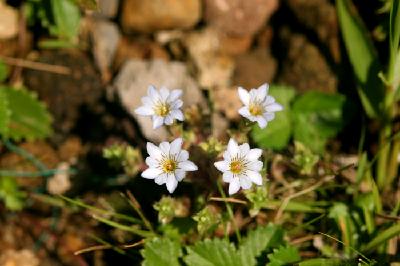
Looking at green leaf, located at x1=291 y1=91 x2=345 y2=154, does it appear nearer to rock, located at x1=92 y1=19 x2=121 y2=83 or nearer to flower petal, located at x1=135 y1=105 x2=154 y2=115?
flower petal, located at x1=135 y1=105 x2=154 y2=115

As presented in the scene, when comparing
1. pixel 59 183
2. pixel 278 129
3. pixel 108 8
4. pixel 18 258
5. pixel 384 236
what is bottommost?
pixel 18 258

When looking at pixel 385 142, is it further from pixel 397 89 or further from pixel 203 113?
pixel 203 113

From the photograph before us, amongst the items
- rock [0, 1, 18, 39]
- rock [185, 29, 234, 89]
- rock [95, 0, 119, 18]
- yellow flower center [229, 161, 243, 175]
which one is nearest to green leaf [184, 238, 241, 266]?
yellow flower center [229, 161, 243, 175]

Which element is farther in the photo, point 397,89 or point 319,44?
point 319,44

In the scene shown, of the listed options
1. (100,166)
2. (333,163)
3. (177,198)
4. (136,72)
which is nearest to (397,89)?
(333,163)

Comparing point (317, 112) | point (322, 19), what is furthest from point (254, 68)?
point (317, 112)

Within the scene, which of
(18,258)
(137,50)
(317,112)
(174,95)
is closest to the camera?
(174,95)

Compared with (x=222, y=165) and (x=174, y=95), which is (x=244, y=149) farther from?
(x=174, y=95)
